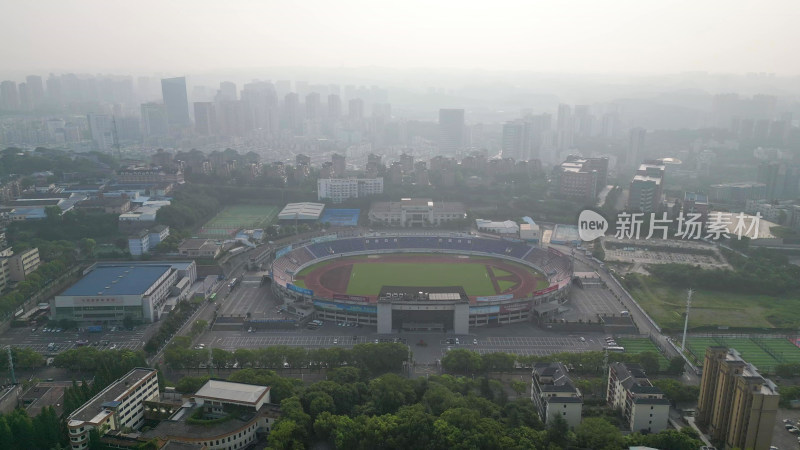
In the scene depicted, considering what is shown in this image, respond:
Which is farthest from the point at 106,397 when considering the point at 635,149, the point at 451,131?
the point at 635,149

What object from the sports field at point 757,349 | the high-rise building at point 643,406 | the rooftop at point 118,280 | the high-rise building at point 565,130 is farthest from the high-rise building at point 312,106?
the high-rise building at point 643,406

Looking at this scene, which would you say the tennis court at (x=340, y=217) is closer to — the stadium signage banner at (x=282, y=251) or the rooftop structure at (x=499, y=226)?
the stadium signage banner at (x=282, y=251)

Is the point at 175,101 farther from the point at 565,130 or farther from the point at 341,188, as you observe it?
the point at 565,130

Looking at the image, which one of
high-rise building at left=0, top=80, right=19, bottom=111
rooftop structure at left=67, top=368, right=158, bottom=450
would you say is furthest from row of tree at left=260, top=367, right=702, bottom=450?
high-rise building at left=0, top=80, right=19, bottom=111

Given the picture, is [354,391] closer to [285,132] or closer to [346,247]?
[346,247]

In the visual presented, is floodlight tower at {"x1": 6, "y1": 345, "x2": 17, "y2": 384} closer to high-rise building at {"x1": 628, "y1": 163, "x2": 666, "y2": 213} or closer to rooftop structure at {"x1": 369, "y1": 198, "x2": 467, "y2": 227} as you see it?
rooftop structure at {"x1": 369, "y1": 198, "x2": 467, "y2": 227}

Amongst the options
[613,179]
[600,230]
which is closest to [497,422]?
[600,230]
